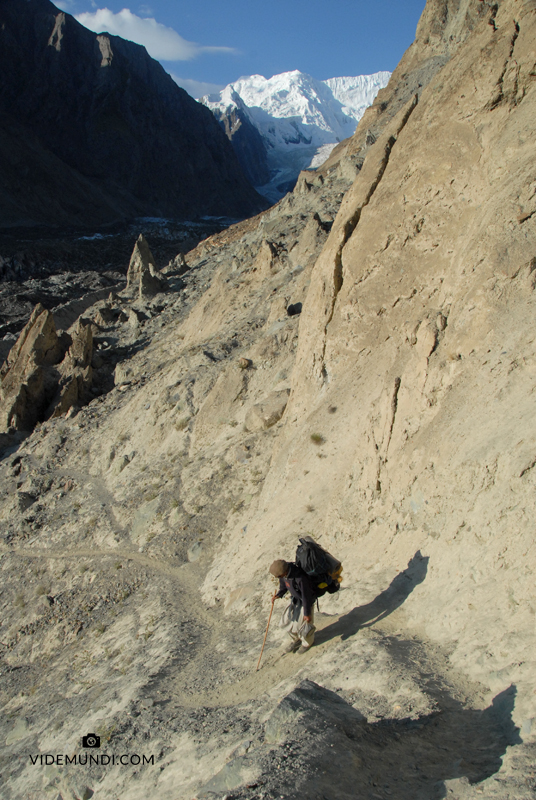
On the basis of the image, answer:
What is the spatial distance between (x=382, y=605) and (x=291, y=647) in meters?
1.34

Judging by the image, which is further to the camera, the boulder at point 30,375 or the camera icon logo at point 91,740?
the boulder at point 30,375

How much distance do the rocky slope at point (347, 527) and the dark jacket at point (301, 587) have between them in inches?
22.5

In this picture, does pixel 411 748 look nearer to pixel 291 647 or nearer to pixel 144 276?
pixel 291 647

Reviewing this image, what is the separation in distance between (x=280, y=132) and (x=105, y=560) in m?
203

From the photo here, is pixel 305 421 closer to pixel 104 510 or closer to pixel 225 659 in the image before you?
pixel 225 659

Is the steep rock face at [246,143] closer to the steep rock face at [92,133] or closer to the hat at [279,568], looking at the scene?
the steep rock face at [92,133]

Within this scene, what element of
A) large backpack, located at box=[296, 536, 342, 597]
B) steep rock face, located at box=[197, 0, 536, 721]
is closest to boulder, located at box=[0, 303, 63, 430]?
steep rock face, located at box=[197, 0, 536, 721]

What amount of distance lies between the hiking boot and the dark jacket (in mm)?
595

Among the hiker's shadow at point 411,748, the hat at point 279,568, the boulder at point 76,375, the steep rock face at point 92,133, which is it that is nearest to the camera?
the hiker's shadow at point 411,748

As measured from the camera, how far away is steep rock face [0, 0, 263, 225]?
8531 cm

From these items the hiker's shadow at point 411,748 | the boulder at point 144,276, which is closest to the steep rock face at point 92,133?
the boulder at point 144,276

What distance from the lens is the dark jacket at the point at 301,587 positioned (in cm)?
616

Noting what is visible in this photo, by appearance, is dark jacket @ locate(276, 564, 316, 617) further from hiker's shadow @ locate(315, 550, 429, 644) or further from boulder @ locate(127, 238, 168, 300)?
boulder @ locate(127, 238, 168, 300)

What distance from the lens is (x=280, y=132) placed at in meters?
185
